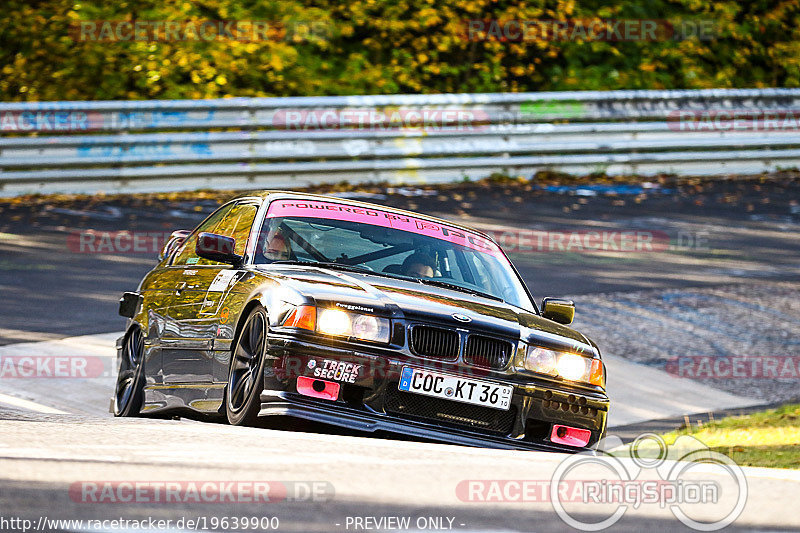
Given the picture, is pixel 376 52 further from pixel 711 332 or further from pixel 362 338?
pixel 362 338

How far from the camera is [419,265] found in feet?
24.6

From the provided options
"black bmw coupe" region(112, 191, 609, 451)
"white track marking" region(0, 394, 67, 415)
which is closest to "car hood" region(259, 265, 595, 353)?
"black bmw coupe" region(112, 191, 609, 451)

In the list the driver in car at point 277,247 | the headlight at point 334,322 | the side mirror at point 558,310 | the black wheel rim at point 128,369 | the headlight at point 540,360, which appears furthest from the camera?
the black wheel rim at point 128,369

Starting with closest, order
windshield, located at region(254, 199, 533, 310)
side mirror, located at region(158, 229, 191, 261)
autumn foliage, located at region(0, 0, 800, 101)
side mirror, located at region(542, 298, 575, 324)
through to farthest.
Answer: windshield, located at region(254, 199, 533, 310), side mirror, located at region(542, 298, 575, 324), side mirror, located at region(158, 229, 191, 261), autumn foliage, located at region(0, 0, 800, 101)

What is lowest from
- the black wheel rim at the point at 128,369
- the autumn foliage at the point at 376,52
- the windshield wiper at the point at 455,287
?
the black wheel rim at the point at 128,369

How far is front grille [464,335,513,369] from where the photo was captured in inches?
245

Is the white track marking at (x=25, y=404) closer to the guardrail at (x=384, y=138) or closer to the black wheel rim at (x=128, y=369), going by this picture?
the black wheel rim at (x=128, y=369)

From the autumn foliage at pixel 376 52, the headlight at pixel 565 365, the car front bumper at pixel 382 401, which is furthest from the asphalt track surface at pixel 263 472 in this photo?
the autumn foliage at pixel 376 52

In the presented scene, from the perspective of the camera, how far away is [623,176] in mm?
18938

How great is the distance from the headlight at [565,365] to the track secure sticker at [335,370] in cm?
88

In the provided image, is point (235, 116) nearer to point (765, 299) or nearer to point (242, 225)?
point (765, 299)

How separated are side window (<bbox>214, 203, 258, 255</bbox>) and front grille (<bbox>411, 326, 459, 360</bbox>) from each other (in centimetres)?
160

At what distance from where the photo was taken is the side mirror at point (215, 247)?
702cm

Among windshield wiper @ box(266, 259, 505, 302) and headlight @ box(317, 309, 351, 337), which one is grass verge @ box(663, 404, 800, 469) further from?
headlight @ box(317, 309, 351, 337)
